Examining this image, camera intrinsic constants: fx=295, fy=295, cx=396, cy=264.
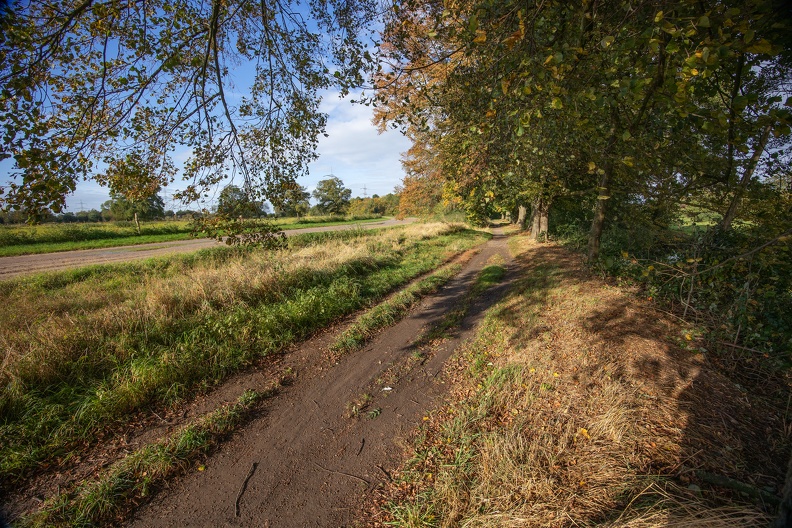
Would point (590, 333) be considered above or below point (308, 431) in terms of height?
above

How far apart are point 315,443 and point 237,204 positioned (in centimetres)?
382

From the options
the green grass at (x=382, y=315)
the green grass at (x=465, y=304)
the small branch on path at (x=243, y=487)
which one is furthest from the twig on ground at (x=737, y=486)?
the green grass at (x=382, y=315)

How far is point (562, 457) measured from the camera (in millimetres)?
3076

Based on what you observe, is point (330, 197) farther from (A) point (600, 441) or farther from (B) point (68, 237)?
(A) point (600, 441)

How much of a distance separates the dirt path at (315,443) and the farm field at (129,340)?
2.54ft

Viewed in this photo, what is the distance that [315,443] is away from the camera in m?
3.71

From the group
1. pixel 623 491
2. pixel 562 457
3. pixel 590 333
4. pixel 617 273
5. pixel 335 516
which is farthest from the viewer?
pixel 617 273

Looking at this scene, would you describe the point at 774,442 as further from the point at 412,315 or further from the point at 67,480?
the point at 67,480

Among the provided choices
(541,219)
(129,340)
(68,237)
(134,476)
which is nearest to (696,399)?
(134,476)

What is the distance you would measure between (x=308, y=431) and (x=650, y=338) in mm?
5575

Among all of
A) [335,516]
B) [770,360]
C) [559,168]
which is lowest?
[335,516]

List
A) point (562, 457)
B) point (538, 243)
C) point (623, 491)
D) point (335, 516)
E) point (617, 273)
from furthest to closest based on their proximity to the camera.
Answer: point (538, 243) → point (617, 273) → point (562, 457) → point (335, 516) → point (623, 491)

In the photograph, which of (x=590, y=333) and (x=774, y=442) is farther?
(x=590, y=333)

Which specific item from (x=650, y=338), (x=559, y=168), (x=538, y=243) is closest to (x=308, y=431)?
(x=650, y=338)
